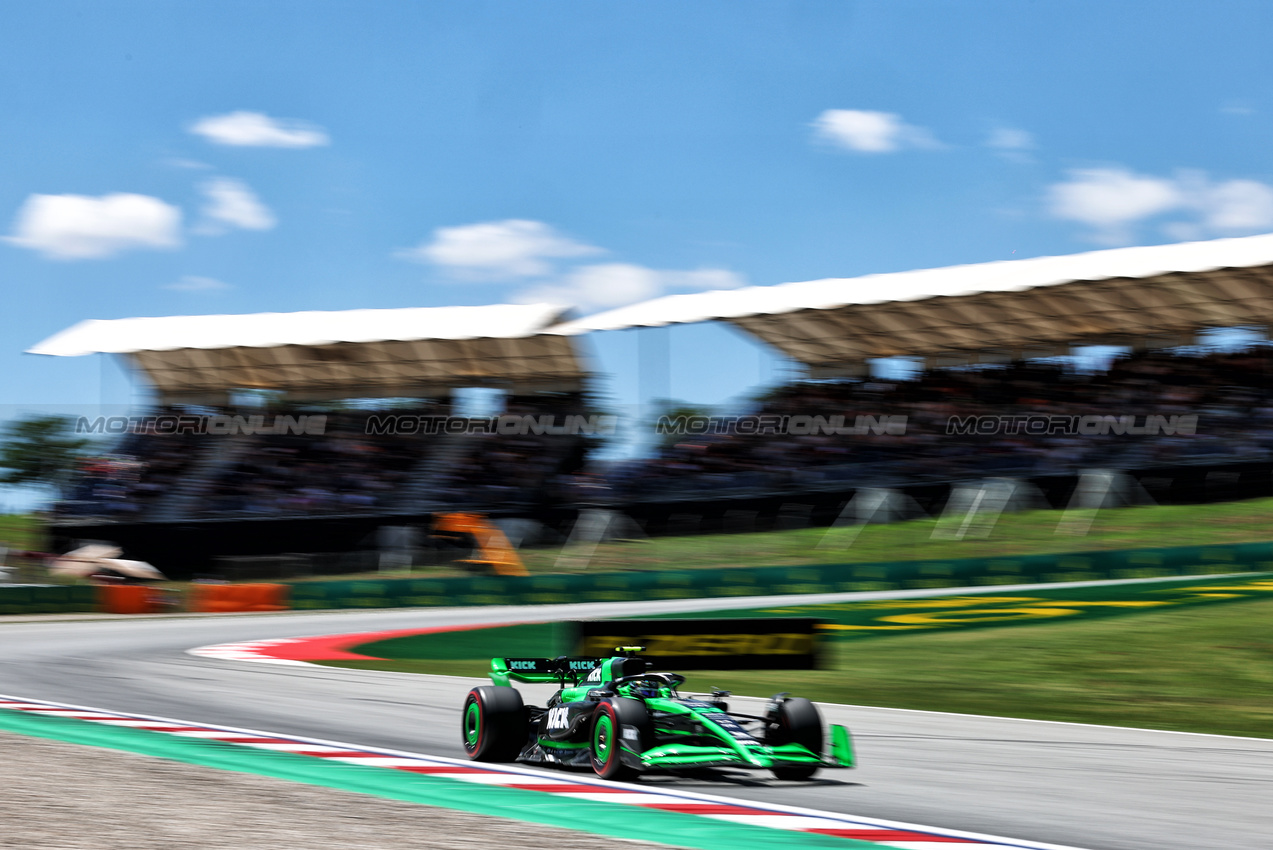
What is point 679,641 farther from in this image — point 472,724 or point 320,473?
point 320,473

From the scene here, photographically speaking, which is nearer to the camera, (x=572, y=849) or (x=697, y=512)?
(x=572, y=849)

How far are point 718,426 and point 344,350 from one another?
9.63 m

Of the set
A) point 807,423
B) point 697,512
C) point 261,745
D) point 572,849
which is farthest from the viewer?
point 807,423

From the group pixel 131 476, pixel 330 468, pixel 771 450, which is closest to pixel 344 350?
pixel 330 468

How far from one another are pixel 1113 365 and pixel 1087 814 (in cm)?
2346

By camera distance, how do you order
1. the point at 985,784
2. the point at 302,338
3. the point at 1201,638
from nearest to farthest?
1. the point at 985,784
2. the point at 1201,638
3. the point at 302,338

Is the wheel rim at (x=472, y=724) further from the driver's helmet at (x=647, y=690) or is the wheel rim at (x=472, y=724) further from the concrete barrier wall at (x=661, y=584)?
the concrete barrier wall at (x=661, y=584)

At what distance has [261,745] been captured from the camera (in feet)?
25.1

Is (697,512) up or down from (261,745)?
up

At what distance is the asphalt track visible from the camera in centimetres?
538

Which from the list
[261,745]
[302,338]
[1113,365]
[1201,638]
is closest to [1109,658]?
[1201,638]

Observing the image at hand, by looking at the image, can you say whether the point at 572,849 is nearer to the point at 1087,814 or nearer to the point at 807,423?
the point at 1087,814

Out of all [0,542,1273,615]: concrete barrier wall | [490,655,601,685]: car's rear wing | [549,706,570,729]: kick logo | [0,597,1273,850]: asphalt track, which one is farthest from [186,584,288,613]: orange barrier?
[549,706,570,729]: kick logo

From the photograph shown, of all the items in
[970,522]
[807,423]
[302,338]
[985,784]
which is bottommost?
[985,784]
